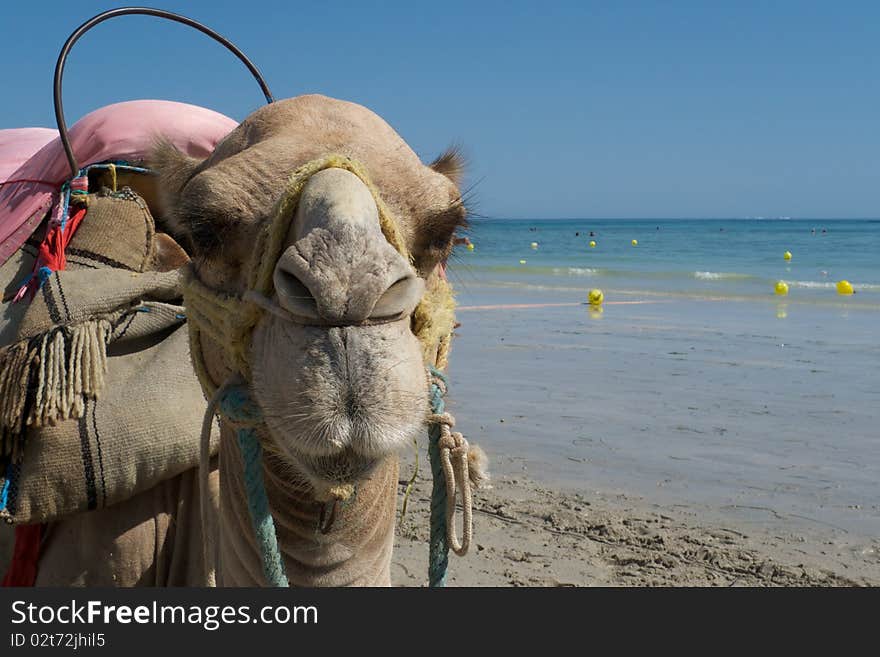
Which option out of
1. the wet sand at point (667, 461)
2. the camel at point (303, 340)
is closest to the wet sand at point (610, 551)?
the wet sand at point (667, 461)

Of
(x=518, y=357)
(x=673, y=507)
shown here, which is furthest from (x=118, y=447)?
(x=518, y=357)

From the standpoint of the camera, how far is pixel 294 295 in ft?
5.93

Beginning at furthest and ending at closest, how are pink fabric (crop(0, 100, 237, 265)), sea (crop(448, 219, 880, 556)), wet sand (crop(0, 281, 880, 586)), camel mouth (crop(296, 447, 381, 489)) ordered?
sea (crop(448, 219, 880, 556))
wet sand (crop(0, 281, 880, 586))
pink fabric (crop(0, 100, 237, 265))
camel mouth (crop(296, 447, 381, 489))

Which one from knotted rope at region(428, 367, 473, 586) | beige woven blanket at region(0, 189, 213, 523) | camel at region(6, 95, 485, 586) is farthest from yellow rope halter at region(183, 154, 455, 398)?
beige woven blanket at region(0, 189, 213, 523)

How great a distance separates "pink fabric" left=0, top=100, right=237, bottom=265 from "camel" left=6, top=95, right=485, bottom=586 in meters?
0.75

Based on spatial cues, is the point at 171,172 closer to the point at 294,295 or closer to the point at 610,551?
the point at 294,295

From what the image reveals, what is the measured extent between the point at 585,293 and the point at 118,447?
59.1ft

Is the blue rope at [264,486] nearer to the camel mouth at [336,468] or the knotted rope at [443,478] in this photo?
the knotted rope at [443,478]

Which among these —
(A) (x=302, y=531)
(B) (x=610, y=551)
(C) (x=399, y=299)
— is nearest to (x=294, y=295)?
(C) (x=399, y=299)

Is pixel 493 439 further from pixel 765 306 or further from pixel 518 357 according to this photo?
pixel 765 306

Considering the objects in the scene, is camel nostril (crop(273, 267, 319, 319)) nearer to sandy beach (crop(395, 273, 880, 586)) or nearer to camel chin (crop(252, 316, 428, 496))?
camel chin (crop(252, 316, 428, 496))

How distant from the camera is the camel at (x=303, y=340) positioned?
5.78 ft

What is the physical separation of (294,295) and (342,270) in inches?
4.4

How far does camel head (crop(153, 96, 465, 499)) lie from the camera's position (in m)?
1.75
